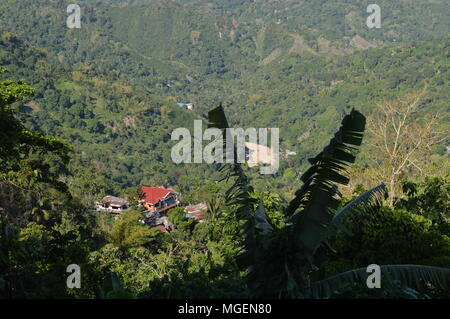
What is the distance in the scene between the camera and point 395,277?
4.27 meters

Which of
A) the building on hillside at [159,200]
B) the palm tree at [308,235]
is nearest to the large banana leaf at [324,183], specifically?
the palm tree at [308,235]

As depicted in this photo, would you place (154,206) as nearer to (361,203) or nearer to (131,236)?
(131,236)

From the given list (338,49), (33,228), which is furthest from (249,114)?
(33,228)

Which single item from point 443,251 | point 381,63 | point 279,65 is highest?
point 279,65

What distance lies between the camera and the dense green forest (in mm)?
4172

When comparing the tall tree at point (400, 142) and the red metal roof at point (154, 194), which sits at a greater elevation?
the red metal roof at point (154, 194)

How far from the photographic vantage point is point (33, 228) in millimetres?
17266

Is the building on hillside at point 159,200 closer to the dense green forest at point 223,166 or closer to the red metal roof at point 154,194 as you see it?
the red metal roof at point 154,194

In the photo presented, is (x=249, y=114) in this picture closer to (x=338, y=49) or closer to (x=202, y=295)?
(x=338, y=49)

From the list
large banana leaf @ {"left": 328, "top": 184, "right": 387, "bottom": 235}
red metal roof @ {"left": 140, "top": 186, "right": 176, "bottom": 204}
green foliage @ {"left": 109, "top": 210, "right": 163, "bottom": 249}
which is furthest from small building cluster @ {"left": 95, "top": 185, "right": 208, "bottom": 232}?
large banana leaf @ {"left": 328, "top": 184, "right": 387, "bottom": 235}

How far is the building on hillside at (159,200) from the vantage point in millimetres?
39003

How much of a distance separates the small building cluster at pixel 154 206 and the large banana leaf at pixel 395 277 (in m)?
A: 25.9

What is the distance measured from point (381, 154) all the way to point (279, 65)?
13163cm
